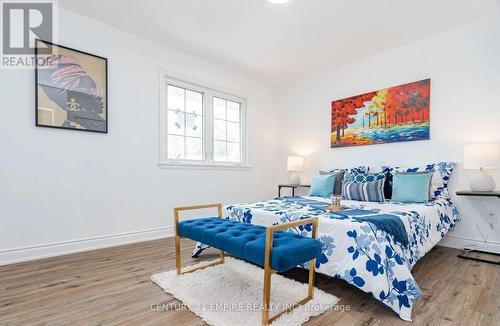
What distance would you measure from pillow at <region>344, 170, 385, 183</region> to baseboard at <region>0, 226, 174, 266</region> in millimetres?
2490

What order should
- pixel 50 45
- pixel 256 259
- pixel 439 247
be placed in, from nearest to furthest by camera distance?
pixel 256 259 → pixel 50 45 → pixel 439 247

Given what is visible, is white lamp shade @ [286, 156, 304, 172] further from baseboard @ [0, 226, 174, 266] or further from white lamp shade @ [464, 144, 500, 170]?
white lamp shade @ [464, 144, 500, 170]

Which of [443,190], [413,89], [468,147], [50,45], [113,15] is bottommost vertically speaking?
[443,190]

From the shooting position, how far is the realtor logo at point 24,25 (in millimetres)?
2641

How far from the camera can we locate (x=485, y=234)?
304 centimetres

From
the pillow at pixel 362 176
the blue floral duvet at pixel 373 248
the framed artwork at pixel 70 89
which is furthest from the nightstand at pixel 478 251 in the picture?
the framed artwork at pixel 70 89

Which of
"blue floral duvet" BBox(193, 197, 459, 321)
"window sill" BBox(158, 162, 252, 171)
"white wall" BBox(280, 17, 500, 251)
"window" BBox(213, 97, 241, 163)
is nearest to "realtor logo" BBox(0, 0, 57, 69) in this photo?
"window sill" BBox(158, 162, 252, 171)

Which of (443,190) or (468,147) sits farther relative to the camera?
(443,190)

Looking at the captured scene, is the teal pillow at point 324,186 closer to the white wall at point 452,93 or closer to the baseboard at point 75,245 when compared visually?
the white wall at point 452,93

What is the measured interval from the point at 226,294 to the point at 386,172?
2.63 meters

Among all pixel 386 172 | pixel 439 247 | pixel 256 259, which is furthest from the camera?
pixel 386 172

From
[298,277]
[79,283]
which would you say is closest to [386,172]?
[298,277]

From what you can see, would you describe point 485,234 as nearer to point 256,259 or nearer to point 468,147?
point 468,147

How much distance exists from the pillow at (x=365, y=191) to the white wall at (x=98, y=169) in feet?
6.34
